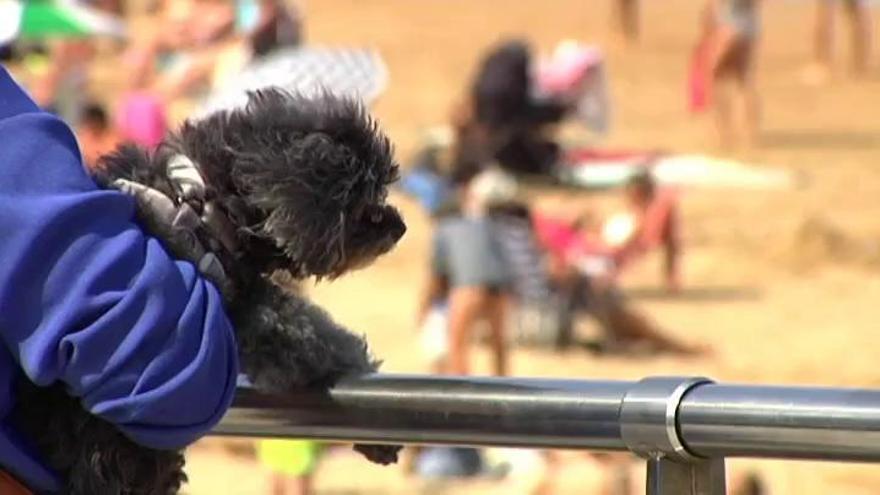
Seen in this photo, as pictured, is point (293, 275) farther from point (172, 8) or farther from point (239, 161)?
point (172, 8)

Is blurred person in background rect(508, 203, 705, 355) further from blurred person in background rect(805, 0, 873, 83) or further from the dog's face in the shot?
blurred person in background rect(805, 0, 873, 83)

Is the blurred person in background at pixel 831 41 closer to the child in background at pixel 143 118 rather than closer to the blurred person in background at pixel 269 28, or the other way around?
the child in background at pixel 143 118

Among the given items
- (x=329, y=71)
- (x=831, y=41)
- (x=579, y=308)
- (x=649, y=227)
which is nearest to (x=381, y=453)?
(x=329, y=71)

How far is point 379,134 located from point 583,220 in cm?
869

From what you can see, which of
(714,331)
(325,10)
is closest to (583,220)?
(714,331)

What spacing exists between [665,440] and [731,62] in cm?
1265

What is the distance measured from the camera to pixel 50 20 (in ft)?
42.1

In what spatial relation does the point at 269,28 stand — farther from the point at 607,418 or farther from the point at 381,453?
the point at 607,418

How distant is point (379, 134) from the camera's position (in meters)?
2.14

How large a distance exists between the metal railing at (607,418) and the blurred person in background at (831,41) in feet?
52.3

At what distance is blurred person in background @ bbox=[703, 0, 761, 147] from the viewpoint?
1443 centimetres

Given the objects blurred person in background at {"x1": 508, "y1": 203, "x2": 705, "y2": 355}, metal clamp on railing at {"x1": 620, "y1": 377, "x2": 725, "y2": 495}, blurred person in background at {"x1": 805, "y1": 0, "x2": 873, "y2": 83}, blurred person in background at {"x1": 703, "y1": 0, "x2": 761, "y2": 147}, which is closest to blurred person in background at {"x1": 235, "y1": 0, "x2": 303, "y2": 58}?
blurred person in background at {"x1": 508, "y1": 203, "x2": 705, "y2": 355}

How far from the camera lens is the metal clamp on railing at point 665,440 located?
200 centimetres

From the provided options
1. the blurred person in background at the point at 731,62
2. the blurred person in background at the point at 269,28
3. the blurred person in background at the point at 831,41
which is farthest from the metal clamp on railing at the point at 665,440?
the blurred person in background at the point at 831,41
